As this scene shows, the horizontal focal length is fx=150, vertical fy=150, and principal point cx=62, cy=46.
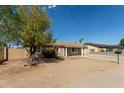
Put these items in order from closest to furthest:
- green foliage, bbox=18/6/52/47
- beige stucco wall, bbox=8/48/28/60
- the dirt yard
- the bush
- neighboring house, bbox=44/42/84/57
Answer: the dirt yard → green foliage, bbox=18/6/52/47 → beige stucco wall, bbox=8/48/28/60 → the bush → neighboring house, bbox=44/42/84/57

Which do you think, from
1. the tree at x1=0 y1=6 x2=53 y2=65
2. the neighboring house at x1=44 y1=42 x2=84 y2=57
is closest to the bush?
the neighboring house at x1=44 y1=42 x2=84 y2=57

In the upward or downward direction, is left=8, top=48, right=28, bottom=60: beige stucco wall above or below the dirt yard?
above

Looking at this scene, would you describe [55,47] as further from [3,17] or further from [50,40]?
[3,17]

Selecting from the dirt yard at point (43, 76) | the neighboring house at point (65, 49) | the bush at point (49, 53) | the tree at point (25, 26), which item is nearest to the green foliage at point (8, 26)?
the tree at point (25, 26)

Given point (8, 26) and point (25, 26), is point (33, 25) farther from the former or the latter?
point (8, 26)

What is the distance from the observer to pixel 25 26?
13.1m

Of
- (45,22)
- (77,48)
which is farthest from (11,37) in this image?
(77,48)

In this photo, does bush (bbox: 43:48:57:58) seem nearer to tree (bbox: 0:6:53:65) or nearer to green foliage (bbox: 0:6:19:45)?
tree (bbox: 0:6:53:65)

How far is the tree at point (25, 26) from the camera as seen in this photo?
13117 millimetres

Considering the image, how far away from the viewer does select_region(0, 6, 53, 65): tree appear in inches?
516

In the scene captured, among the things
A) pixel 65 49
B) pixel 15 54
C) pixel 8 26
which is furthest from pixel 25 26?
pixel 65 49

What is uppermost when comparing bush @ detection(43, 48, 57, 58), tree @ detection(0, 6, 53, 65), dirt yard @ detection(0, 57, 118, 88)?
tree @ detection(0, 6, 53, 65)
